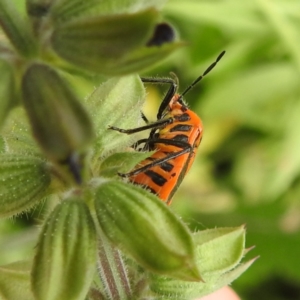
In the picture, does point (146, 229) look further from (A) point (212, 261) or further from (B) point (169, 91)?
(B) point (169, 91)

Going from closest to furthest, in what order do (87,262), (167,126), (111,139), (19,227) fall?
(87,262) < (111,139) < (167,126) < (19,227)

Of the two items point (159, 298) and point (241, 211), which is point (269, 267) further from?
point (159, 298)

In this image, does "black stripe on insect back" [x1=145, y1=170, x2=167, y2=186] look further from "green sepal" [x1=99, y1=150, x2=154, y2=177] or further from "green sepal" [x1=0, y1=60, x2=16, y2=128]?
"green sepal" [x1=0, y1=60, x2=16, y2=128]

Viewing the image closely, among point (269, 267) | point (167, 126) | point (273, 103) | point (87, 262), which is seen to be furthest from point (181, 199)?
point (87, 262)

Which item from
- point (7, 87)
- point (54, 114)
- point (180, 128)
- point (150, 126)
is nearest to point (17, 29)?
point (7, 87)

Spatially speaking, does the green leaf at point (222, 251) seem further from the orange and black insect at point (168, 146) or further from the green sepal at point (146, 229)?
the green sepal at point (146, 229)

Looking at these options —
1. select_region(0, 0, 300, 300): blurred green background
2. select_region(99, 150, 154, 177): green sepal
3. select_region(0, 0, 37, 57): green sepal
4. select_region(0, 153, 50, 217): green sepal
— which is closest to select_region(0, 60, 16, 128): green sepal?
select_region(0, 0, 37, 57): green sepal

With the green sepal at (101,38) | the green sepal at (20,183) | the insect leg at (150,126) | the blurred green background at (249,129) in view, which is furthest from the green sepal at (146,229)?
the blurred green background at (249,129)

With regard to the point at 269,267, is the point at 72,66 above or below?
above
